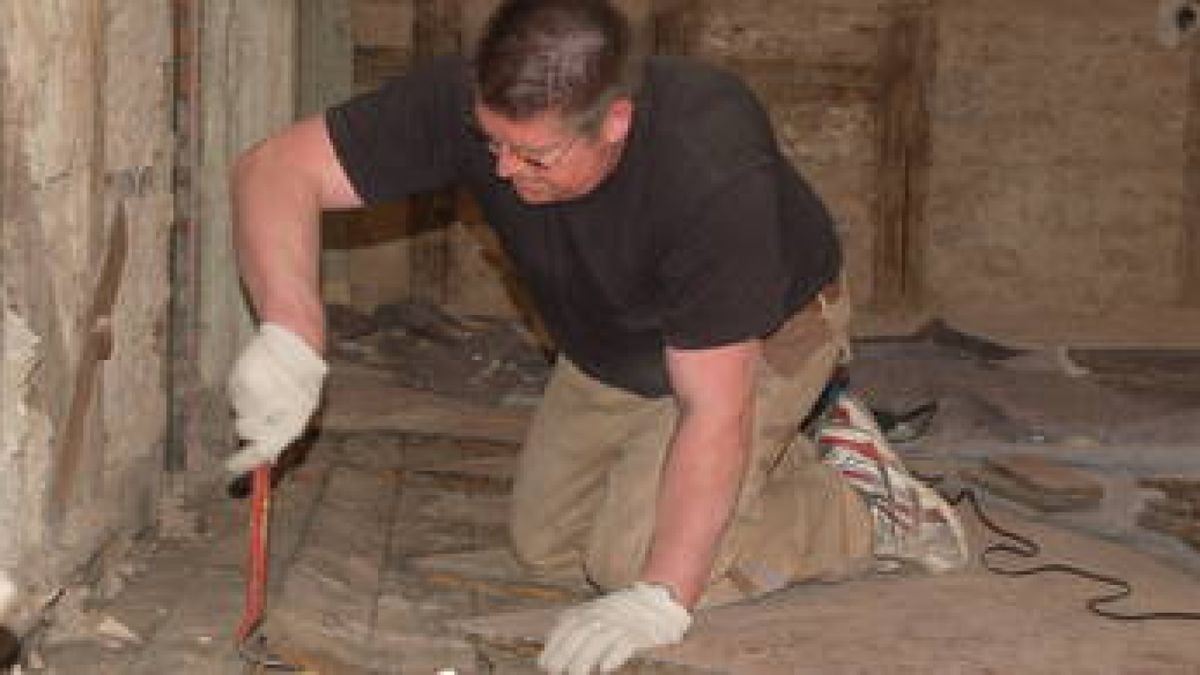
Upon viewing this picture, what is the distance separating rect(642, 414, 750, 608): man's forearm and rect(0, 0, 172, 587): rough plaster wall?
3.08 feet

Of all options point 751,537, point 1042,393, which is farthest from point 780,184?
point 1042,393

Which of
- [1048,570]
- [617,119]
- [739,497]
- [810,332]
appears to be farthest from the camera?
[1048,570]

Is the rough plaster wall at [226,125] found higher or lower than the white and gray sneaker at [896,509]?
higher

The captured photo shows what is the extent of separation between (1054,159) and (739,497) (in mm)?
4709

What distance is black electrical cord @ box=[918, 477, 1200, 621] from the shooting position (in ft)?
11.0

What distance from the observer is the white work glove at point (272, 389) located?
278 cm

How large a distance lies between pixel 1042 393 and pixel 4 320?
148 inches

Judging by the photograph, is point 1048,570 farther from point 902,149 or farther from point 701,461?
point 902,149

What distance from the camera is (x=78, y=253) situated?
293 centimetres


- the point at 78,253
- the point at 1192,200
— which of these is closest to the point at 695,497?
the point at 78,253

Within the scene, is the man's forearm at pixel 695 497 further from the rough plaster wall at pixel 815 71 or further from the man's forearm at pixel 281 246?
the rough plaster wall at pixel 815 71

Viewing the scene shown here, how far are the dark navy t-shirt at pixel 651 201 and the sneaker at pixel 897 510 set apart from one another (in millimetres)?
550

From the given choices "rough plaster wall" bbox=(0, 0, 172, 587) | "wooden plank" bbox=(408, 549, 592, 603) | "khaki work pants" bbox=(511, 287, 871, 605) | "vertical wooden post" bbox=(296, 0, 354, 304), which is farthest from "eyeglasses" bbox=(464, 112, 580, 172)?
"vertical wooden post" bbox=(296, 0, 354, 304)

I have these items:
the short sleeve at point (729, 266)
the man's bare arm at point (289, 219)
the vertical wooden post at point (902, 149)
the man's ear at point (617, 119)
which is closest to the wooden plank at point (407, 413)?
the man's bare arm at point (289, 219)
